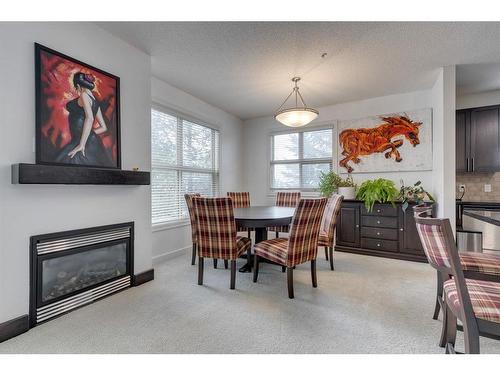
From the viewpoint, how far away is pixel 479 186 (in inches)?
156

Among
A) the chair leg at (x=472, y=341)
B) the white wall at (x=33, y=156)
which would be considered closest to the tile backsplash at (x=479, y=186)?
the chair leg at (x=472, y=341)

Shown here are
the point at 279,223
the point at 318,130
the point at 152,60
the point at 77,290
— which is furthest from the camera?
the point at 318,130

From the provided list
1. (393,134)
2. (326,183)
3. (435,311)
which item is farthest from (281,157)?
(435,311)

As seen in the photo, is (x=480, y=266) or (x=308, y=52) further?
(x=308, y=52)

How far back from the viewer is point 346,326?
72.7 inches

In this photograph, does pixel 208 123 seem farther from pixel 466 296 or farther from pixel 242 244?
pixel 466 296

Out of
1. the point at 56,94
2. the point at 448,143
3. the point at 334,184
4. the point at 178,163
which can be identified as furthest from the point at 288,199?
the point at 56,94

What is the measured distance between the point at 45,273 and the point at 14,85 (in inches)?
56.0

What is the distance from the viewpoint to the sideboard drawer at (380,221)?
3.66m

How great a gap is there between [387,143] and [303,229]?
2.80 metres

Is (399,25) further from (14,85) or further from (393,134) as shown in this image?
(14,85)

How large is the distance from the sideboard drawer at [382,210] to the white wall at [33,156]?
10.6 ft

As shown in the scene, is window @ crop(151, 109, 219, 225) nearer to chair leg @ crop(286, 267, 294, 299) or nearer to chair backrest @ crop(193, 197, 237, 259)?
chair backrest @ crop(193, 197, 237, 259)

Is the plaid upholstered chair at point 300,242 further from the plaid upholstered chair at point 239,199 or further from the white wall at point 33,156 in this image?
the plaid upholstered chair at point 239,199
